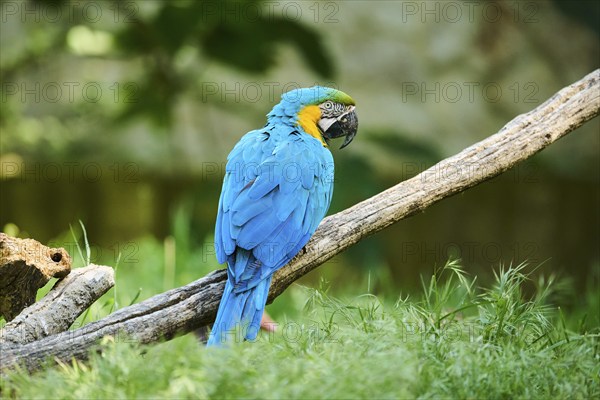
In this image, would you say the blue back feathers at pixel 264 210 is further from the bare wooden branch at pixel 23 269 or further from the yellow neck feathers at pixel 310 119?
the bare wooden branch at pixel 23 269

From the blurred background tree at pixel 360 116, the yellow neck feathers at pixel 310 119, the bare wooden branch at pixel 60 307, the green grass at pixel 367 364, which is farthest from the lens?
the blurred background tree at pixel 360 116

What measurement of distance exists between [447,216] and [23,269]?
454cm

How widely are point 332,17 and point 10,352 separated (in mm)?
4446

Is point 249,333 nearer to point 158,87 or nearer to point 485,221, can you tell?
point 158,87

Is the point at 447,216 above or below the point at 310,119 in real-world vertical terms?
below

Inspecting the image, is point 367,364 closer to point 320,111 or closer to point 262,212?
point 262,212

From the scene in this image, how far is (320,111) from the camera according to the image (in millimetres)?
3080

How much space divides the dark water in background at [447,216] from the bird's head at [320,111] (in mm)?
3014

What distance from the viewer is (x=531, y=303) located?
254 centimetres

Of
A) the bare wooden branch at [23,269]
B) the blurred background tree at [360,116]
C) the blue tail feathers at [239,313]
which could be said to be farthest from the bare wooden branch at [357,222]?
the blurred background tree at [360,116]

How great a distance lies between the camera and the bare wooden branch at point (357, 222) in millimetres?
2199

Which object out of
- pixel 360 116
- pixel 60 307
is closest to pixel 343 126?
pixel 60 307

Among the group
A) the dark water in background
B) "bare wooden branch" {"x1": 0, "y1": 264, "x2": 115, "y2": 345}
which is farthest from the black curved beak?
the dark water in background

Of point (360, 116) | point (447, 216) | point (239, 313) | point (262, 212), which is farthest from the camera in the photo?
point (447, 216)
